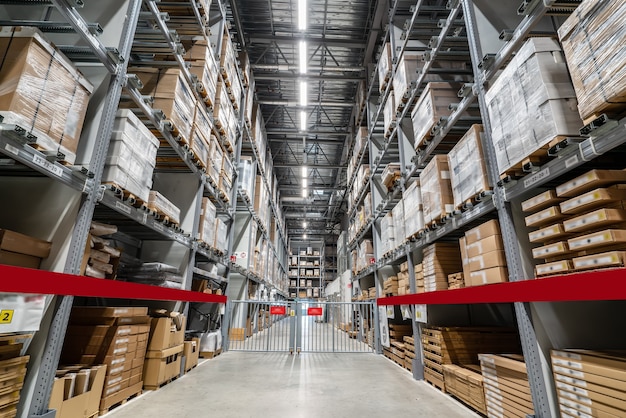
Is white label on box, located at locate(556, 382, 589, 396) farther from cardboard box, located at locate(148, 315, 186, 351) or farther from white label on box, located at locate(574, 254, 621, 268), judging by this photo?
cardboard box, located at locate(148, 315, 186, 351)

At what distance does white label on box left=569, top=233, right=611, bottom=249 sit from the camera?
214 cm

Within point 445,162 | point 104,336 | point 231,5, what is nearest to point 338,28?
point 231,5

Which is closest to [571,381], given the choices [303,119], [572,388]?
[572,388]

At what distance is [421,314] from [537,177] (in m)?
3.11

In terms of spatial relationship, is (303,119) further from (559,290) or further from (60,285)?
(559,290)

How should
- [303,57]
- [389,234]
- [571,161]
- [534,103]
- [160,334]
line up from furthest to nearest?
[303,57]
[389,234]
[160,334]
[534,103]
[571,161]

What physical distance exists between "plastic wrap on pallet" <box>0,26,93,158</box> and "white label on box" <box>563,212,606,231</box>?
438 centimetres

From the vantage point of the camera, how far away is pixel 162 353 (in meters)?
A: 4.22

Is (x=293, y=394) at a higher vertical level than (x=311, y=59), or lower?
lower

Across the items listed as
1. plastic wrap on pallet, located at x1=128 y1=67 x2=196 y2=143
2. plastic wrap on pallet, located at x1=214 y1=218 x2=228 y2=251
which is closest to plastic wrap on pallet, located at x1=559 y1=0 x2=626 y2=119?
plastic wrap on pallet, located at x1=128 y1=67 x2=196 y2=143

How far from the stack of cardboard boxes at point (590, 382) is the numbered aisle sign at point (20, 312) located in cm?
415

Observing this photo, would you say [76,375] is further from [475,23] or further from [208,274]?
[475,23]

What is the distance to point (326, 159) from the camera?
18172 mm

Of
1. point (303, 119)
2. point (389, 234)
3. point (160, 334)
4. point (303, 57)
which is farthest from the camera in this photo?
point (303, 119)
